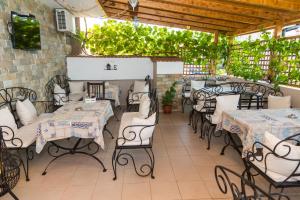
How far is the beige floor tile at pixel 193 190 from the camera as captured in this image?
231 centimetres

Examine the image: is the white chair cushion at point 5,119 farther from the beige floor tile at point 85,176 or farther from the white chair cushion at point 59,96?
the white chair cushion at point 59,96

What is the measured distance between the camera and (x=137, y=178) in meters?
2.64

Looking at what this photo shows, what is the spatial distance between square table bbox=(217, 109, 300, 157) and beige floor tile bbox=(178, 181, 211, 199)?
606mm

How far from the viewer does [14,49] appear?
3.46m

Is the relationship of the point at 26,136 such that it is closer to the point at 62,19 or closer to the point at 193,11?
the point at 62,19

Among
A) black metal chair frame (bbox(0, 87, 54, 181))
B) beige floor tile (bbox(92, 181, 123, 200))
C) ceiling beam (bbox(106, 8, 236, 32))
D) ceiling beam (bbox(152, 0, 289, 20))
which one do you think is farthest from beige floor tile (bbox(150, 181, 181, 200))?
ceiling beam (bbox(106, 8, 236, 32))

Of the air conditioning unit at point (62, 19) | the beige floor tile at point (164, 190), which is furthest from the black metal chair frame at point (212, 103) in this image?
the air conditioning unit at point (62, 19)

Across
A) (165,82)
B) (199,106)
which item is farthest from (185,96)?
(199,106)

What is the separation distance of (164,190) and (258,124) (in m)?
1.31

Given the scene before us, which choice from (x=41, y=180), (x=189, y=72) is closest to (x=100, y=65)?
(x=189, y=72)

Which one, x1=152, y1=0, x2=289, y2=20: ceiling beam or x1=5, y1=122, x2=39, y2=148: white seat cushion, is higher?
x1=152, y1=0, x2=289, y2=20: ceiling beam

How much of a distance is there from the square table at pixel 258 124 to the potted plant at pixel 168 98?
237 cm

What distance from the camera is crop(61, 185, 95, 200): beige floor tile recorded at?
7.55ft

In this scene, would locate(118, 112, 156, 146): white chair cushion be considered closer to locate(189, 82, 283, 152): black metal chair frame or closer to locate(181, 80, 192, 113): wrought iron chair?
locate(189, 82, 283, 152): black metal chair frame
